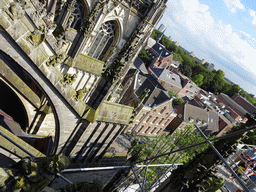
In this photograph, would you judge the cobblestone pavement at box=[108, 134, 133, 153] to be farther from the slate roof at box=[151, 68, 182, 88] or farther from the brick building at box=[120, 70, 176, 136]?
the slate roof at box=[151, 68, 182, 88]

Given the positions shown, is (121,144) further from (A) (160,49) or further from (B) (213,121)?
(A) (160,49)

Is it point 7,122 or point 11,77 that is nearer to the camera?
point 11,77

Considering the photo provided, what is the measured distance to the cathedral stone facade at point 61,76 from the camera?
5.16 metres

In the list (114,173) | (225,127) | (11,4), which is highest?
(11,4)

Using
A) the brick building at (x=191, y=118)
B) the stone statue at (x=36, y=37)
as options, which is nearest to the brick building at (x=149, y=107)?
the brick building at (x=191, y=118)

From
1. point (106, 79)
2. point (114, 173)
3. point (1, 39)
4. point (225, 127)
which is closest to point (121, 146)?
point (114, 173)

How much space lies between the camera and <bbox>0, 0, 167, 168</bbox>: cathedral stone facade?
516cm

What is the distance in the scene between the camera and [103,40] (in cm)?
1766

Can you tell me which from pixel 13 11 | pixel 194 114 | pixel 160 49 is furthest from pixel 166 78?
pixel 13 11

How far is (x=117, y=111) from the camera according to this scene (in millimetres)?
7371

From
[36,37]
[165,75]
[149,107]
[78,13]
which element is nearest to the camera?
[36,37]

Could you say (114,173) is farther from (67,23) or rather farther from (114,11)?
(114,11)

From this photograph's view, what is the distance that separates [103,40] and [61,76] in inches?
491

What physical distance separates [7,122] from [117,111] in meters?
6.00
